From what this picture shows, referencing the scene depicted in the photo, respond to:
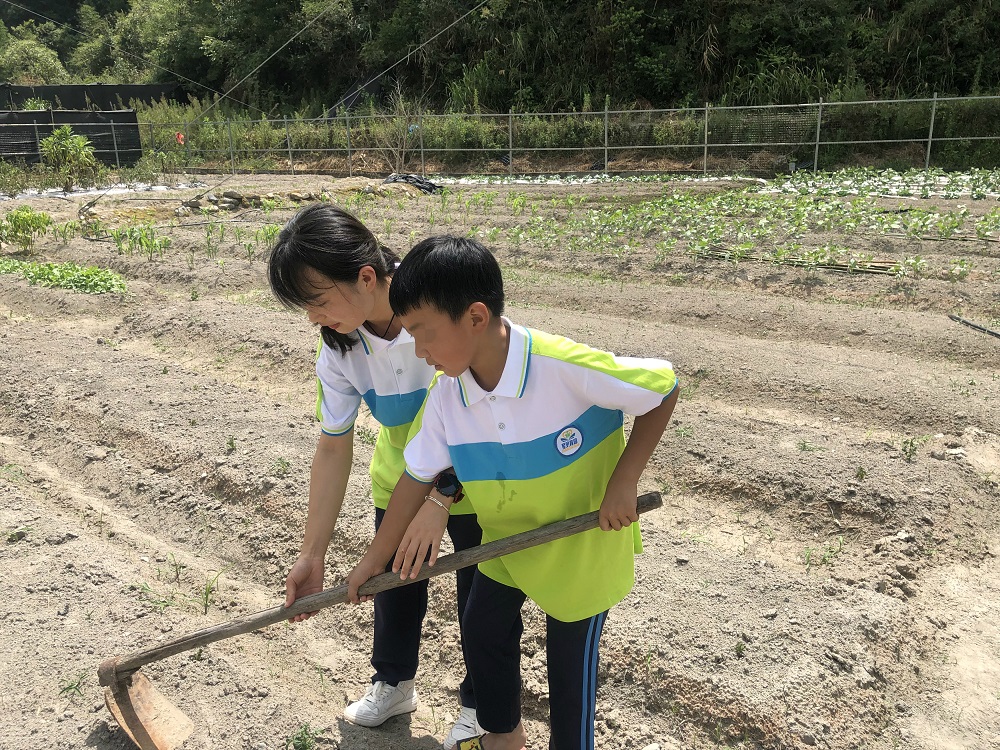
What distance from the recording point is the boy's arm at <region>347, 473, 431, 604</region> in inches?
67.7

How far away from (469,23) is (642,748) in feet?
81.2

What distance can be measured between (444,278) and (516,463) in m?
0.41

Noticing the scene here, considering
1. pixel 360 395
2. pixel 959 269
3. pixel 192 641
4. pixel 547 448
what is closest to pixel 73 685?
pixel 192 641

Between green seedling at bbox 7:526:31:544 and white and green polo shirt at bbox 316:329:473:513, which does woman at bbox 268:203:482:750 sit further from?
green seedling at bbox 7:526:31:544

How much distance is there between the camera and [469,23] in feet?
78.6

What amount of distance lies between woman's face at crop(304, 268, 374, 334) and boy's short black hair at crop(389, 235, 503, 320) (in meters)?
0.26

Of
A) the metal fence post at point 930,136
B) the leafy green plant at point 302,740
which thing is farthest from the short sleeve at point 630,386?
the metal fence post at point 930,136

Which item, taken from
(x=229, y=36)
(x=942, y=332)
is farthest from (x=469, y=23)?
(x=942, y=332)

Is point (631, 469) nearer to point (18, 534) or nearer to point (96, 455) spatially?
point (18, 534)

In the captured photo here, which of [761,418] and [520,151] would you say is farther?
[520,151]

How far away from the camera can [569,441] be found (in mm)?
1607

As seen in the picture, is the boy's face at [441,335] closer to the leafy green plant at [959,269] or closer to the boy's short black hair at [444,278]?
the boy's short black hair at [444,278]

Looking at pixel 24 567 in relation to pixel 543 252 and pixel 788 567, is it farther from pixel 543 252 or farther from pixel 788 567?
pixel 543 252

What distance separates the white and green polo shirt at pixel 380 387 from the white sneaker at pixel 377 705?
62 cm
